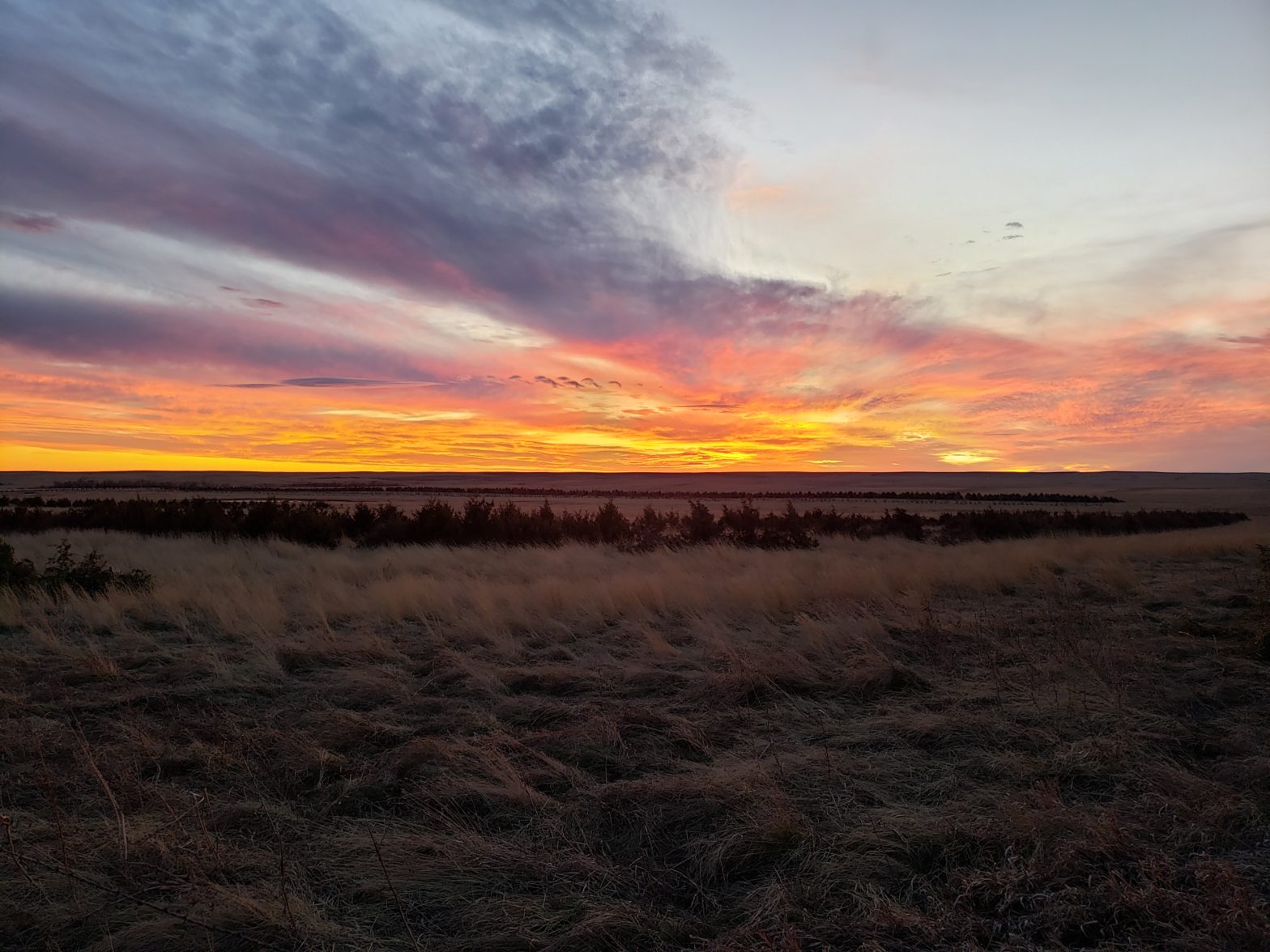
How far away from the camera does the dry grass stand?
316cm

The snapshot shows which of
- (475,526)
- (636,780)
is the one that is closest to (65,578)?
(636,780)

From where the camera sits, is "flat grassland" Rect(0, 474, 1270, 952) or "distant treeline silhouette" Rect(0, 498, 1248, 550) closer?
"flat grassland" Rect(0, 474, 1270, 952)

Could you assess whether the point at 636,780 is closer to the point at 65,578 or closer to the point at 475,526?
the point at 65,578

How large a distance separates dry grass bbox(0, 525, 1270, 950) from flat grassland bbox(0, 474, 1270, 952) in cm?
2

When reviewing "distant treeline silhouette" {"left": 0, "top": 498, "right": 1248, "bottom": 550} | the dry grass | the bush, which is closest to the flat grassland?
the dry grass

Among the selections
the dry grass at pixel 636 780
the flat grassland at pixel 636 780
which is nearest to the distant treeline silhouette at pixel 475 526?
the flat grassland at pixel 636 780

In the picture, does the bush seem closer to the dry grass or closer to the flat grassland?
the flat grassland

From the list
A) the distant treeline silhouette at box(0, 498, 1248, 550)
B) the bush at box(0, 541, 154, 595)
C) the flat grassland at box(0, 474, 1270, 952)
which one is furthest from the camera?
the distant treeline silhouette at box(0, 498, 1248, 550)

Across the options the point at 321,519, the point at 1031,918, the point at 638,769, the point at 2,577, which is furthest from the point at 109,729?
the point at 321,519

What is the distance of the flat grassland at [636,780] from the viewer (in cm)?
316

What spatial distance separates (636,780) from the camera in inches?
180

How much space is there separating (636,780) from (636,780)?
87mm

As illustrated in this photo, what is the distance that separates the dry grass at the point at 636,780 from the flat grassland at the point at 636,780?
0.07 feet

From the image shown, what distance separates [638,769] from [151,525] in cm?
2458
